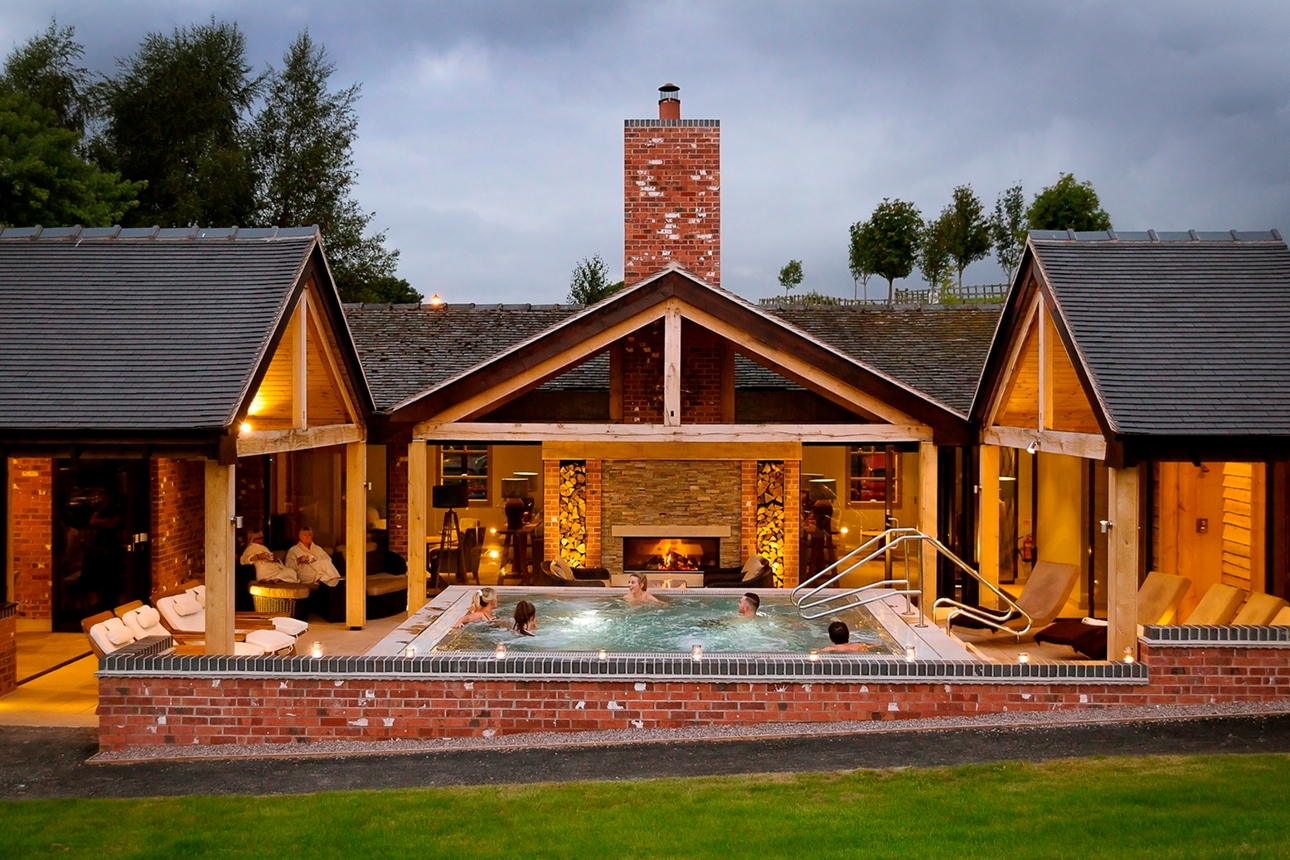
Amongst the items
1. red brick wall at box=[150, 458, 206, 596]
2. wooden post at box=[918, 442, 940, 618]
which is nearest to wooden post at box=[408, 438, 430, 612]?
red brick wall at box=[150, 458, 206, 596]

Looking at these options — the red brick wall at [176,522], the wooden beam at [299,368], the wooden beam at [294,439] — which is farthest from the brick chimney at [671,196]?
the red brick wall at [176,522]

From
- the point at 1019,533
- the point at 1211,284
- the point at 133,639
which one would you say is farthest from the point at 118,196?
the point at 1211,284

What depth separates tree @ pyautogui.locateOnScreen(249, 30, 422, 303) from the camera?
120 ft

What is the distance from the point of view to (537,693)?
8453 millimetres

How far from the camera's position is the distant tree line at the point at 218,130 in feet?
113

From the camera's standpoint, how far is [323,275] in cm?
1166

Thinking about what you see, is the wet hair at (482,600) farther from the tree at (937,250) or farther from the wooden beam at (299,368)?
the tree at (937,250)

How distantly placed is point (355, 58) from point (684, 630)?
32.7 metres

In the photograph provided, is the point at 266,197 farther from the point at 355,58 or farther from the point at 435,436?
the point at 435,436

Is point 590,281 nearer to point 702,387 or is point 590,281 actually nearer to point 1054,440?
point 702,387

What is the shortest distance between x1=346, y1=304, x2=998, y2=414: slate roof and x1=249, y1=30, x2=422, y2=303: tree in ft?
65.2

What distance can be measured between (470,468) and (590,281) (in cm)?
2324

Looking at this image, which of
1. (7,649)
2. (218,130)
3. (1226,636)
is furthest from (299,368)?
(218,130)

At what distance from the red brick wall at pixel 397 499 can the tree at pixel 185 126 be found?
21.3 metres
